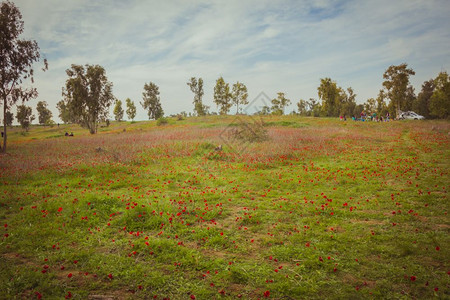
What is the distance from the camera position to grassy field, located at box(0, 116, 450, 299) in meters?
4.14

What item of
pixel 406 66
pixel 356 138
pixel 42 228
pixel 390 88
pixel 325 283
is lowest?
pixel 325 283

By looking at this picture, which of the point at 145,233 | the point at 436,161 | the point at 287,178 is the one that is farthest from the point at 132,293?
the point at 436,161

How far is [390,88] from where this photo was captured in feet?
168

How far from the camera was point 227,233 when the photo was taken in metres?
6.22

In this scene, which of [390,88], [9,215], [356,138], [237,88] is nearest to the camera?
[9,215]

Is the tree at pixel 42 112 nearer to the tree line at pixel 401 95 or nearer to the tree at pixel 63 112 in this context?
the tree at pixel 63 112

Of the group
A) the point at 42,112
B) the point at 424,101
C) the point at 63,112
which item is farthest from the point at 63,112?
the point at 424,101

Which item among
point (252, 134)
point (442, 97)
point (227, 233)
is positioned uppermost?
point (442, 97)

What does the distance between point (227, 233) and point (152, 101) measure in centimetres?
9039

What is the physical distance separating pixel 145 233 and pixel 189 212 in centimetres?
170

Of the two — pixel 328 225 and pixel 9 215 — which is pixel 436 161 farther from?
pixel 9 215

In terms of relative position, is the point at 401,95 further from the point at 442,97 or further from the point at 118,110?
the point at 118,110

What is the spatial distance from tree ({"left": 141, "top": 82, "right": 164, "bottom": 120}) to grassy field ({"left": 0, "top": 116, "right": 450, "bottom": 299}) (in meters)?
80.6

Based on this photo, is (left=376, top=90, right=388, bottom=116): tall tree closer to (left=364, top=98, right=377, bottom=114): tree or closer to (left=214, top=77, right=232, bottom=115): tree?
(left=364, top=98, right=377, bottom=114): tree
